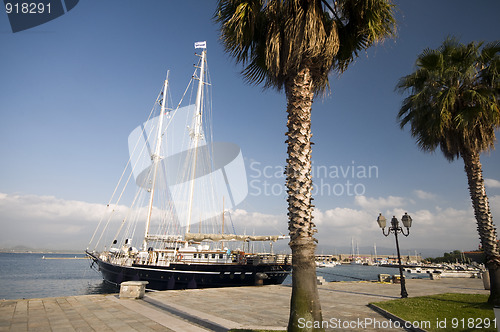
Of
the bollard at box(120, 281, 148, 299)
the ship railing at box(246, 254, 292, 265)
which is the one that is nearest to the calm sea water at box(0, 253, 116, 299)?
the ship railing at box(246, 254, 292, 265)

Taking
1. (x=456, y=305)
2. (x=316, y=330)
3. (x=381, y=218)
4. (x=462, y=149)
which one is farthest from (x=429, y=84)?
(x=316, y=330)

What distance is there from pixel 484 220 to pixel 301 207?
9928 mm

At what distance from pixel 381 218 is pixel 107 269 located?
3256cm

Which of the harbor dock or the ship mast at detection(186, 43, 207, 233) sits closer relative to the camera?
the harbor dock

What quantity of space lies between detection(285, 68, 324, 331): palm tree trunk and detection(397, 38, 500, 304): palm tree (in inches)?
323

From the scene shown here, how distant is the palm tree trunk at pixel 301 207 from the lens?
16.5 ft

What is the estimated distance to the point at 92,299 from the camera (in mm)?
10547

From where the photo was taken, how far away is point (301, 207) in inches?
215

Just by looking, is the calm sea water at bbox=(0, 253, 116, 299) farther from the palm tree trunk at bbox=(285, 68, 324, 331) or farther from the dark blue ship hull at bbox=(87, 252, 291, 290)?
the palm tree trunk at bbox=(285, 68, 324, 331)

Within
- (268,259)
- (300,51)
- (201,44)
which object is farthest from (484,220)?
(201,44)

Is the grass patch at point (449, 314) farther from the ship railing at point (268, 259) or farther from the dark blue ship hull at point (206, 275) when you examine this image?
the ship railing at point (268, 259)

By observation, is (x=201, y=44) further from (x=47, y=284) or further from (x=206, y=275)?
(x=47, y=284)

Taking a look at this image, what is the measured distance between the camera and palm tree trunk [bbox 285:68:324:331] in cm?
502

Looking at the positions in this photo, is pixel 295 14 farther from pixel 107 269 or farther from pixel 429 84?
pixel 107 269
